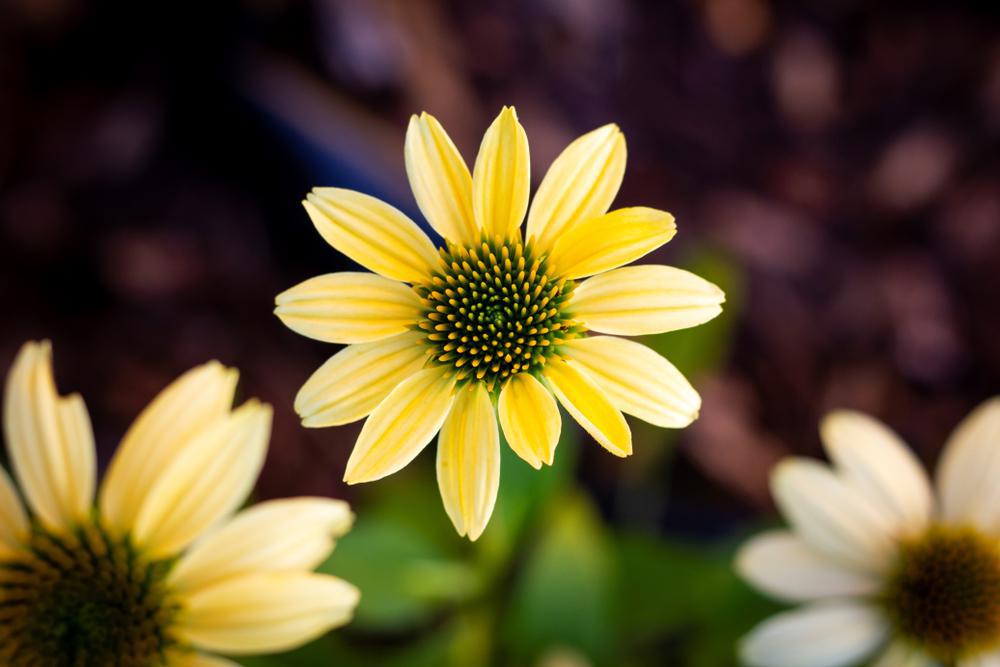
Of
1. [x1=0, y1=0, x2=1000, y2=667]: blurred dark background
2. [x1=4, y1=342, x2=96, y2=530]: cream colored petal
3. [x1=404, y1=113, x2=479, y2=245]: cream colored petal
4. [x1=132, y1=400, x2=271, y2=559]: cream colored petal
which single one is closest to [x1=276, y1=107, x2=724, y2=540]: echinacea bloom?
[x1=404, y1=113, x2=479, y2=245]: cream colored petal

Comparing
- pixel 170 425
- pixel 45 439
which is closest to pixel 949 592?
pixel 170 425

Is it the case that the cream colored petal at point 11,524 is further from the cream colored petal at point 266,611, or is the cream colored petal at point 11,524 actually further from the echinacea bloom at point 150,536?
the cream colored petal at point 266,611

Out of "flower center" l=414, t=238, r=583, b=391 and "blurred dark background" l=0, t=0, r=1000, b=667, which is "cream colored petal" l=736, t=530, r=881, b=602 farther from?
"blurred dark background" l=0, t=0, r=1000, b=667

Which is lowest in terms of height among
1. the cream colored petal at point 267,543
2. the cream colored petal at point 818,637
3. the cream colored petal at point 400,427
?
the cream colored petal at point 818,637

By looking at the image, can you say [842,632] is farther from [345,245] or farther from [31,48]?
[31,48]

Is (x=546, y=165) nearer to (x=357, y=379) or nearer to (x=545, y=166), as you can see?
(x=545, y=166)

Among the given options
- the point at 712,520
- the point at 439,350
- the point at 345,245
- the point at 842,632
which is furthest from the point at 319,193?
the point at 712,520

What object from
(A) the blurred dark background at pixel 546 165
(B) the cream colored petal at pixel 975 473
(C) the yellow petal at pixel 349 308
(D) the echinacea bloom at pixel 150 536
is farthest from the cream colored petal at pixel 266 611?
(A) the blurred dark background at pixel 546 165
